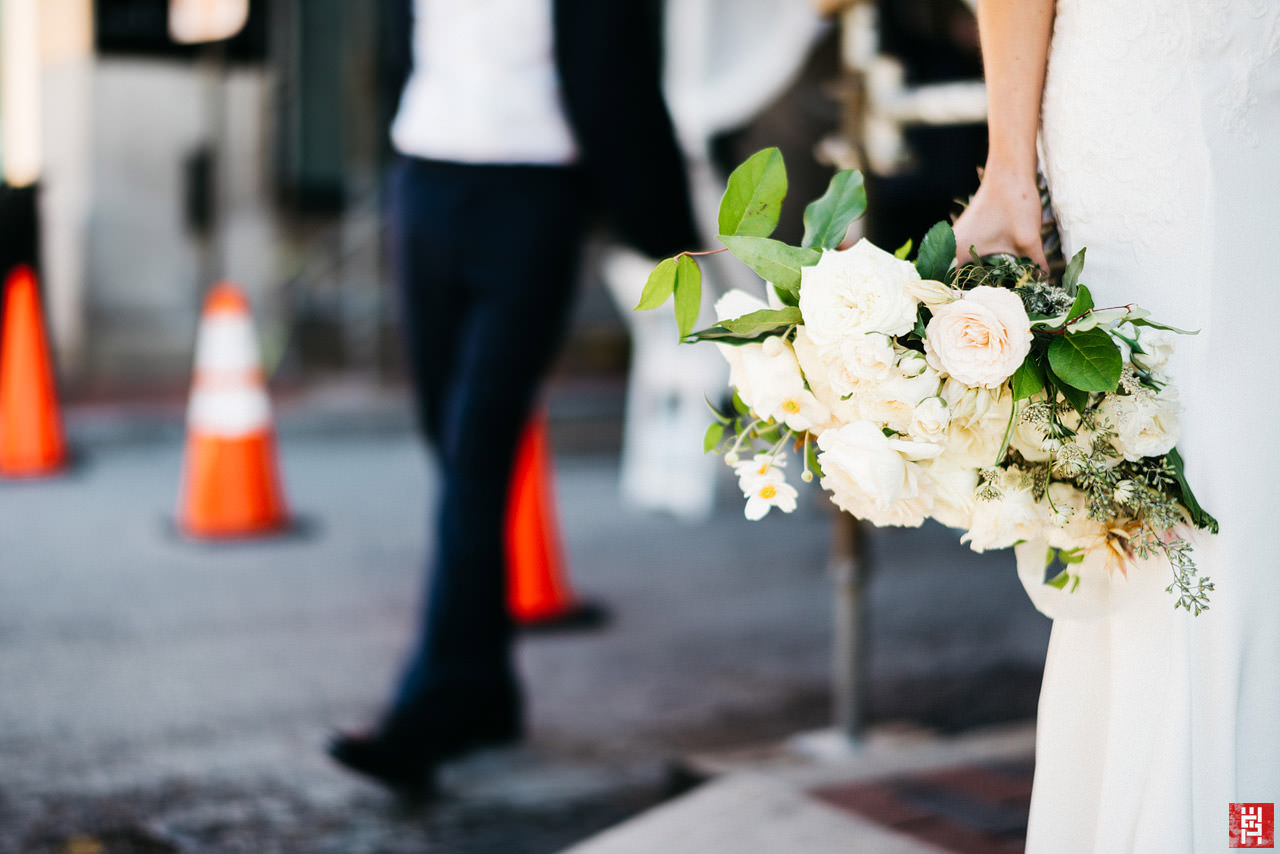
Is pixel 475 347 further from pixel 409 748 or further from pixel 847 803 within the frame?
pixel 847 803

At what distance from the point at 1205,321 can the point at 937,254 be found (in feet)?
0.98

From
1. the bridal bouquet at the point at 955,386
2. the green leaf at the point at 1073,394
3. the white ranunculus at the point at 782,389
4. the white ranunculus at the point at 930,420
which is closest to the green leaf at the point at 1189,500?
the bridal bouquet at the point at 955,386

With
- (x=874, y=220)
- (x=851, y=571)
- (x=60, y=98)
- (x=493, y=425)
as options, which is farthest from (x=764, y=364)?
(x=60, y=98)

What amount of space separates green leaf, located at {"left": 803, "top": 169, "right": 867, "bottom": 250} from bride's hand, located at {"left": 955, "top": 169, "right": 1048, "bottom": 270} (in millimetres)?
128

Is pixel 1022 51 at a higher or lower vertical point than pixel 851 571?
higher

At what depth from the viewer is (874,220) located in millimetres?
3371

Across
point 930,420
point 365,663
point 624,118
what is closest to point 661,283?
point 930,420

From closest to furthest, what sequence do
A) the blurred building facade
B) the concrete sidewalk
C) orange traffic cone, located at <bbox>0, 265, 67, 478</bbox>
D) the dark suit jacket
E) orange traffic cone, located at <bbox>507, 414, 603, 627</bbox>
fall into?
the concrete sidewalk → the dark suit jacket → orange traffic cone, located at <bbox>507, 414, 603, 627</bbox> → orange traffic cone, located at <bbox>0, 265, 67, 478</bbox> → the blurred building facade

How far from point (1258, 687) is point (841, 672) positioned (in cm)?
150

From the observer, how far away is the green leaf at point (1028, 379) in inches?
53.1

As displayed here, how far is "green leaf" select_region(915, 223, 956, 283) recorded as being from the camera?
1.44 m

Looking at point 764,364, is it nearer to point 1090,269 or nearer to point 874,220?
point 1090,269

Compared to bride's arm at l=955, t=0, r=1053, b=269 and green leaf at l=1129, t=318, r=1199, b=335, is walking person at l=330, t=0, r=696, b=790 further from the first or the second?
green leaf at l=1129, t=318, r=1199, b=335

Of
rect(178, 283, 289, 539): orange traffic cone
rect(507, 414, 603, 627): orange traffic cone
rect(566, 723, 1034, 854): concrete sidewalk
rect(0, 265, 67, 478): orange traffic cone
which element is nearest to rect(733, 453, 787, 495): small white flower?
rect(566, 723, 1034, 854): concrete sidewalk
